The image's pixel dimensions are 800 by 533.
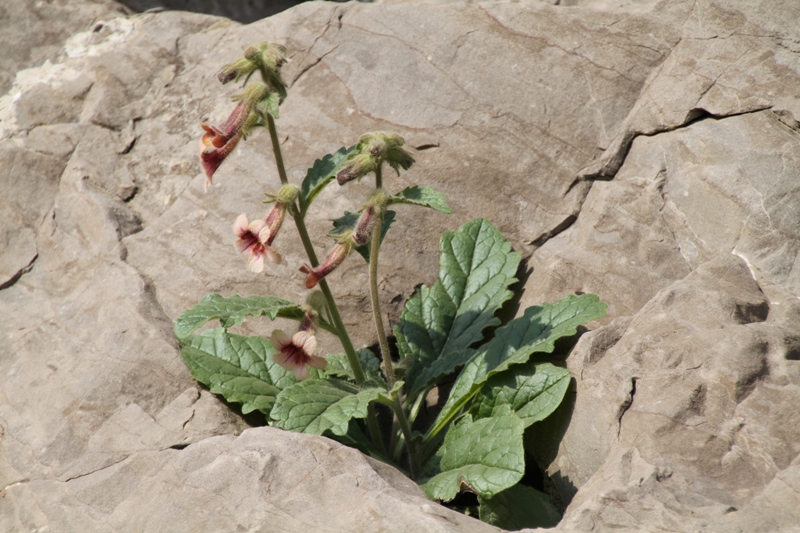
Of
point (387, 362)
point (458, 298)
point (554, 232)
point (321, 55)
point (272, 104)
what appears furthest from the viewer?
point (321, 55)

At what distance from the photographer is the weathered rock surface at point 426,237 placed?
109 inches

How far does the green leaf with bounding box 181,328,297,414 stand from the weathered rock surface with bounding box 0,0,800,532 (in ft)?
0.41

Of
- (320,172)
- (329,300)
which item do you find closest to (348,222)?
(320,172)

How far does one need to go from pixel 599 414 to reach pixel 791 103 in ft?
6.76

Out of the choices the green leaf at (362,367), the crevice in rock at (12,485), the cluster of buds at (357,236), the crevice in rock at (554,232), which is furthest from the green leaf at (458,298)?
the crevice in rock at (12,485)

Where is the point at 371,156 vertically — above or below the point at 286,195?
above

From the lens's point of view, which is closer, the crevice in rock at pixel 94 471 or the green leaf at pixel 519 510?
the green leaf at pixel 519 510

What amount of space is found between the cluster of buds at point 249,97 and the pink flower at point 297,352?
793mm

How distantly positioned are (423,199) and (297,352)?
0.88 meters

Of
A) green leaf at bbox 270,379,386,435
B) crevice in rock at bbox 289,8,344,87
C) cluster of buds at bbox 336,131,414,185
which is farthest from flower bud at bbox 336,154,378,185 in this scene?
crevice in rock at bbox 289,8,344,87

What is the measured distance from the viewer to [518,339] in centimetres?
347

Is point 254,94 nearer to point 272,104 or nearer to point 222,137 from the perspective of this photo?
point 272,104

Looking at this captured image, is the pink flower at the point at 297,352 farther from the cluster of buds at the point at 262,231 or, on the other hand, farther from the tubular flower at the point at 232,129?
the tubular flower at the point at 232,129

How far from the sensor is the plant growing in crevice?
3.03 meters
